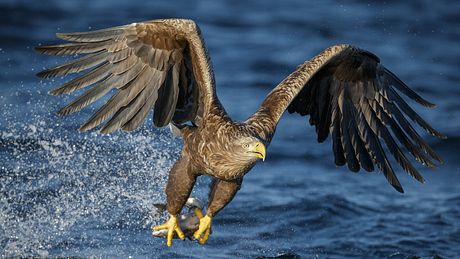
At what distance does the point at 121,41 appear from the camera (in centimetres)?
736

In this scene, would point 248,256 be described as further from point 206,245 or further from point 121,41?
point 121,41

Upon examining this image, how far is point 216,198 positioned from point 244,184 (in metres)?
3.01

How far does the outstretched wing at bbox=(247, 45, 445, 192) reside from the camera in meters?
8.31

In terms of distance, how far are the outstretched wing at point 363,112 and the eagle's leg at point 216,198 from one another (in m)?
1.03

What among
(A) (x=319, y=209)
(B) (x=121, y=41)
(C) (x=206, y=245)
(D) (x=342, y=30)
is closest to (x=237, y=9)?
(D) (x=342, y=30)

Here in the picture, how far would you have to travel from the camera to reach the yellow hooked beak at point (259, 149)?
22.4 ft

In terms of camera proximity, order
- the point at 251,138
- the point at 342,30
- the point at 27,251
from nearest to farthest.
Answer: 1. the point at 251,138
2. the point at 27,251
3. the point at 342,30

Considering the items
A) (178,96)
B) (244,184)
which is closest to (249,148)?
(178,96)

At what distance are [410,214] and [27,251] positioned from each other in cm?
390

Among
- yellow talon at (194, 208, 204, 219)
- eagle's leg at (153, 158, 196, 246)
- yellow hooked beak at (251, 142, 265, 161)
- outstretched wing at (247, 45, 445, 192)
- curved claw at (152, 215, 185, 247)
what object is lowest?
curved claw at (152, 215, 185, 247)

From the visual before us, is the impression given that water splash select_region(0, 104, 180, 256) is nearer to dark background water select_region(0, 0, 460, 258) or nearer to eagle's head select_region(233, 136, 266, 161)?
dark background water select_region(0, 0, 460, 258)

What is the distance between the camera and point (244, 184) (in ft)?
34.7

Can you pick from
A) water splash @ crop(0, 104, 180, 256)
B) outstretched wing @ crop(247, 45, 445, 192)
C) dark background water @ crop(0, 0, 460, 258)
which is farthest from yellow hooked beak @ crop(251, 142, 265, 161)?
water splash @ crop(0, 104, 180, 256)

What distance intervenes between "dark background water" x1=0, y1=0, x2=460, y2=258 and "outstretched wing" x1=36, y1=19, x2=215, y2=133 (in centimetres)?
159
